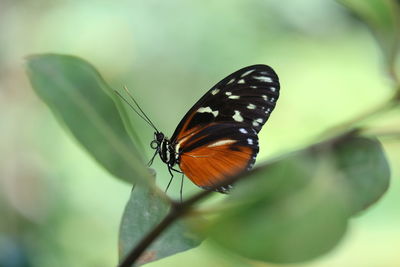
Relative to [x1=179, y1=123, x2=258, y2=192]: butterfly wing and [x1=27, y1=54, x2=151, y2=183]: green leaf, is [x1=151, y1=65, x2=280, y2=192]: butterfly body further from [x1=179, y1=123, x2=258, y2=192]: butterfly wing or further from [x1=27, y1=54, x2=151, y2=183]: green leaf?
[x1=27, y1=54, x2=151, y2=183]: green leaf

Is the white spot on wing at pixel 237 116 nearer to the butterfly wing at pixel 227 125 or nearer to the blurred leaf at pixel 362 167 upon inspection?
the butterfly wing at pixel 227 125

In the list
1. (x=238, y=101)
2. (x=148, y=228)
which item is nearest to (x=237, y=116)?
(x=238, y=101)

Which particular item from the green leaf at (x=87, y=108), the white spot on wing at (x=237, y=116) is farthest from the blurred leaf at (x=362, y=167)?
the white spot on wing at (x=237, y=116)

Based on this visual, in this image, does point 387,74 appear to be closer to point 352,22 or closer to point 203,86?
point 203,86

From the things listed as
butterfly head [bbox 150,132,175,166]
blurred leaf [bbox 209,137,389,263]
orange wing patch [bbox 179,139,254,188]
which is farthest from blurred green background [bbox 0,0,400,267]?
blurred leaf [bbox 209,137,389,263]

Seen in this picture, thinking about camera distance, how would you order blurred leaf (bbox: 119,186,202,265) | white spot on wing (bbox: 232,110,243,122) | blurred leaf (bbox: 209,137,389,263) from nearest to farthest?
blurred leaf (bbox: 209,137,389,263) < blurred leaf (bbox: 119,186,202,265) < white spot on wing (bbox: 232,110,243,122)

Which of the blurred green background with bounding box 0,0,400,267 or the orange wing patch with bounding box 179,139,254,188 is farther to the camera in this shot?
the blurred green background with bounding box 0,0,400,267
